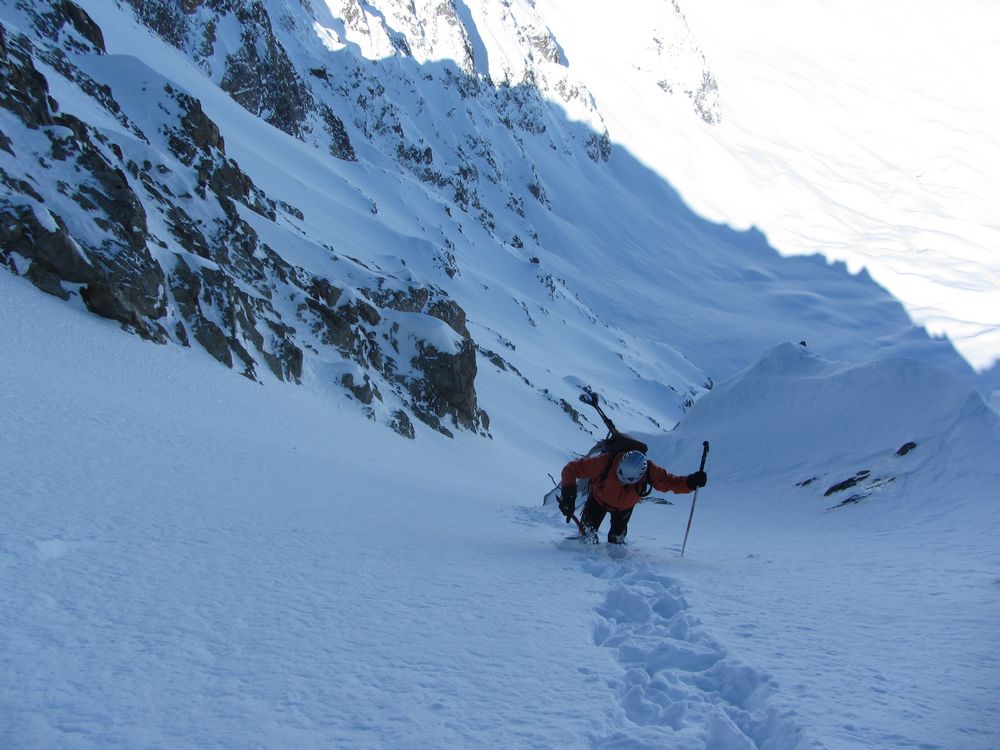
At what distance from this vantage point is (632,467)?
24.7 ft

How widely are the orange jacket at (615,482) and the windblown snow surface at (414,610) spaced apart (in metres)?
0.64

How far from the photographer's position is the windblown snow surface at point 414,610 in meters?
3.10

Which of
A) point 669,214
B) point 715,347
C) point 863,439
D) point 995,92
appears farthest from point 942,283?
point 995,92

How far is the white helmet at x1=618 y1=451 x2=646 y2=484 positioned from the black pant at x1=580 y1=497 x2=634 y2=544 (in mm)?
380

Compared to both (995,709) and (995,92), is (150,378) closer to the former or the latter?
(995,709)

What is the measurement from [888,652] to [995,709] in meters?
0.75

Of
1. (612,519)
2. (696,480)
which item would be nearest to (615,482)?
(612,519)

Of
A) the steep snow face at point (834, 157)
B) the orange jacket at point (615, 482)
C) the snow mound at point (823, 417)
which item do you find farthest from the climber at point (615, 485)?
the steep snow face at point (834, 157)

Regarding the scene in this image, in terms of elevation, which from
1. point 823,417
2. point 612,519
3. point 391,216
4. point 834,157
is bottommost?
point 612,519

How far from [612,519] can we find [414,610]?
373 centimetres

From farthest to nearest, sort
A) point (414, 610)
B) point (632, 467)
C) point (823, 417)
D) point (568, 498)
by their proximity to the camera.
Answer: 1. point (823, 417)
2. point (568, 498)
3. point (632, 467)
4. point (414, 610)

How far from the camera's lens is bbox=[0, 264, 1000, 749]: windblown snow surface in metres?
3.10

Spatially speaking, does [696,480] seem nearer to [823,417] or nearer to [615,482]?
[615,482]

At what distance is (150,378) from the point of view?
41.2ft
